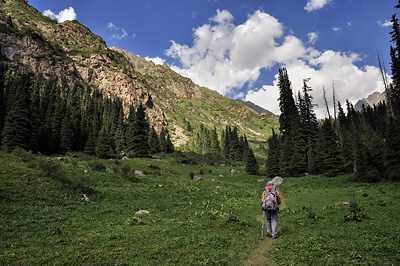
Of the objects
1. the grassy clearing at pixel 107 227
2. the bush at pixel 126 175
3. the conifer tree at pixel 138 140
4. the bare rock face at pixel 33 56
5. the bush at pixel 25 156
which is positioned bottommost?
the grassy clearing at pixel 107 227

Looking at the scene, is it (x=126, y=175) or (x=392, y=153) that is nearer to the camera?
(x=392, y=153)

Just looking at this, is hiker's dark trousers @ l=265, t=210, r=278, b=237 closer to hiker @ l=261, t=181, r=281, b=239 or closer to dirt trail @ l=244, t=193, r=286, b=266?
hiker @ l=261, t=181, r=281, b=239

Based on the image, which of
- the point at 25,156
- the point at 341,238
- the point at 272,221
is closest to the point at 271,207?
the point at 272,221

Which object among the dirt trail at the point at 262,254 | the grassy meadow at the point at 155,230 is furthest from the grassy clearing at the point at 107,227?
the dirt trail at the point at 262,254

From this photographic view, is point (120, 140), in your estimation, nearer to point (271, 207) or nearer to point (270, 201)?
point (270, 201)

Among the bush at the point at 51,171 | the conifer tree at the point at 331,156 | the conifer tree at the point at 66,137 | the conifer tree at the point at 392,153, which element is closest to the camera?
the bush at the point at 51,171

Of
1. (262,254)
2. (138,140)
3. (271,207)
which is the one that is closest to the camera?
(262,254)

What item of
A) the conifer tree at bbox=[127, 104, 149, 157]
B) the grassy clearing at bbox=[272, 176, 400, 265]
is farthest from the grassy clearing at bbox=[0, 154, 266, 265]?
the conifer tree at bbox=[127, 104, 149, 157]

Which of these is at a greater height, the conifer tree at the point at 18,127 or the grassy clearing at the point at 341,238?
the conifer tree at the point at 18,127

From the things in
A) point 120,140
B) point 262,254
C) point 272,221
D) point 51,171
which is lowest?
point 262,254

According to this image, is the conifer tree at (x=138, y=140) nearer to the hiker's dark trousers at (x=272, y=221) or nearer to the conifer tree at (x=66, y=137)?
the conifer tree at (x=66, y=137)

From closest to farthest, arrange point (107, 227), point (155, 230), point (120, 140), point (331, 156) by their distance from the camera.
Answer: point (155, 230), point (107, 227), point (331, 156), point (120, 140)

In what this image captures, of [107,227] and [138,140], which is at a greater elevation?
[138,140]

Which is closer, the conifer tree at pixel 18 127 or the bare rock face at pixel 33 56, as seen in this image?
the conifer tree at pixel 18 127
